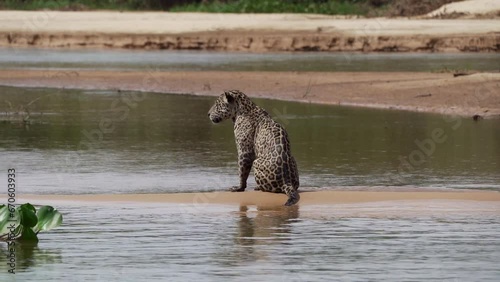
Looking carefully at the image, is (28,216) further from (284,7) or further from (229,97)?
(284,7)

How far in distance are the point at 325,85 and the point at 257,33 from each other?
18.2 metres

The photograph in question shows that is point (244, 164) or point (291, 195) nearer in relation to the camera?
point (291, 195)

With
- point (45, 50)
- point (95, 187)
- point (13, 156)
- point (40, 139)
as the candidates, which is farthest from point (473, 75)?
point (45, 50)

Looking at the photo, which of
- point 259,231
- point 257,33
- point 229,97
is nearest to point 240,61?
point 257,33

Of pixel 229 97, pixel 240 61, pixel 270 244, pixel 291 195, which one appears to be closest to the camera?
pixel 270 244

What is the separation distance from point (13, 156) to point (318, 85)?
12633mm

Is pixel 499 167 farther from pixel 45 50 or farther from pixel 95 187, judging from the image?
pixel 45 50

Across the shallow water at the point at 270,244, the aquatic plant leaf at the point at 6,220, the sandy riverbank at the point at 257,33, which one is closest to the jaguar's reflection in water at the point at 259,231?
the shallow water at the point at 270,244

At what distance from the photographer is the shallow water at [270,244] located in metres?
10.7

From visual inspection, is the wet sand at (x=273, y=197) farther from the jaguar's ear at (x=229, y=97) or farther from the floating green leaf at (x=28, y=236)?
the floating green leaf at (x=28, y=236)

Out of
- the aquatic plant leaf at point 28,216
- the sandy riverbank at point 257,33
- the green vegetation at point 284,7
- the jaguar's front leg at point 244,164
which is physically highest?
the green vegetation at point 284,7

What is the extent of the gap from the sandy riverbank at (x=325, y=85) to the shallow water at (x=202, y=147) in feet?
3.33

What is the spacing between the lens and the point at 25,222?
39.5 ft

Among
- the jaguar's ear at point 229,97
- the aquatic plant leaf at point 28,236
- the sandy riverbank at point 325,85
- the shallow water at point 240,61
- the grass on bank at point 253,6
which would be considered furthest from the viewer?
the grass on bank at point 253,6
